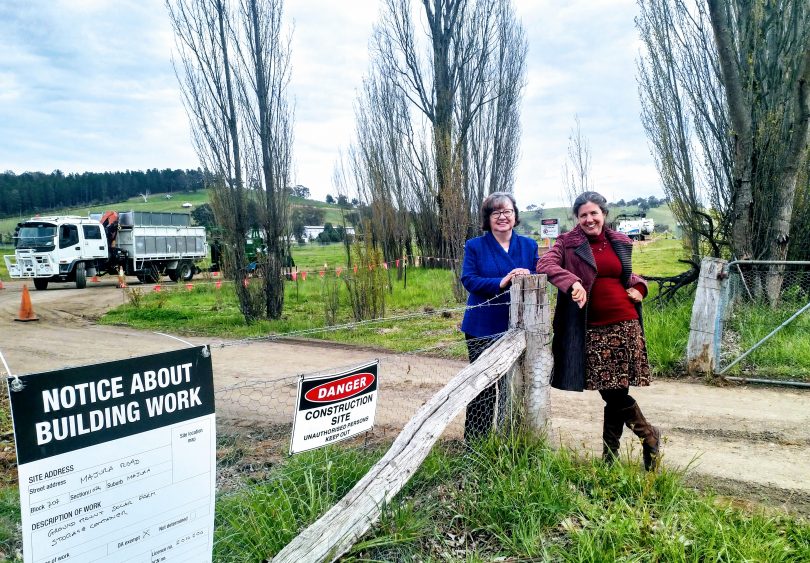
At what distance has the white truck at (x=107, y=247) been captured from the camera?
19516mm

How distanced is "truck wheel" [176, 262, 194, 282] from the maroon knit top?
2441 centimetres

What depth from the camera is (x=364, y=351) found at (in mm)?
8562

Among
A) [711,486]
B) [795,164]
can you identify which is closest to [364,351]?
[711,486]

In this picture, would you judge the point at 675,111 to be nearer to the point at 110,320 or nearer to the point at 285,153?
the point at 285,153

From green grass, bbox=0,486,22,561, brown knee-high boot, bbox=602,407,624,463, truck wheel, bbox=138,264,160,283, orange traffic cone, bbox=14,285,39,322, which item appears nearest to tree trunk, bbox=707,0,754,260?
brown knee-high boot, bbox=602,407,624,463

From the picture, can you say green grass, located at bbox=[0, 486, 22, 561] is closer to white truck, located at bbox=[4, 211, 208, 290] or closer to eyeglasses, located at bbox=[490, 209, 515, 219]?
eyeglasses, located at bbox=[490, 209, 515, 219]

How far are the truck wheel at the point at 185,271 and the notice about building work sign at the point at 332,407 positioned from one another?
79.2 ft

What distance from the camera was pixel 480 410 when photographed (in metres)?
3.58

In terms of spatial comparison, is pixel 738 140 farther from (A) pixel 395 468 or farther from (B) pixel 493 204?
(A) pixel 395 468

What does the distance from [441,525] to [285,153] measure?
32.0 ft

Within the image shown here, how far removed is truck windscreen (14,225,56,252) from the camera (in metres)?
19.4

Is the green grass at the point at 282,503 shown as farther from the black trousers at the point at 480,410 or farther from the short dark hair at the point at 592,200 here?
the short dark hair at the point at 592,200

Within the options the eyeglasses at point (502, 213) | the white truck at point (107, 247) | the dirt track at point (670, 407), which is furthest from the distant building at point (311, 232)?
the eyeglasses at point (502, 213)

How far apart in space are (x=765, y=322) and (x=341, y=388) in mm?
6527
